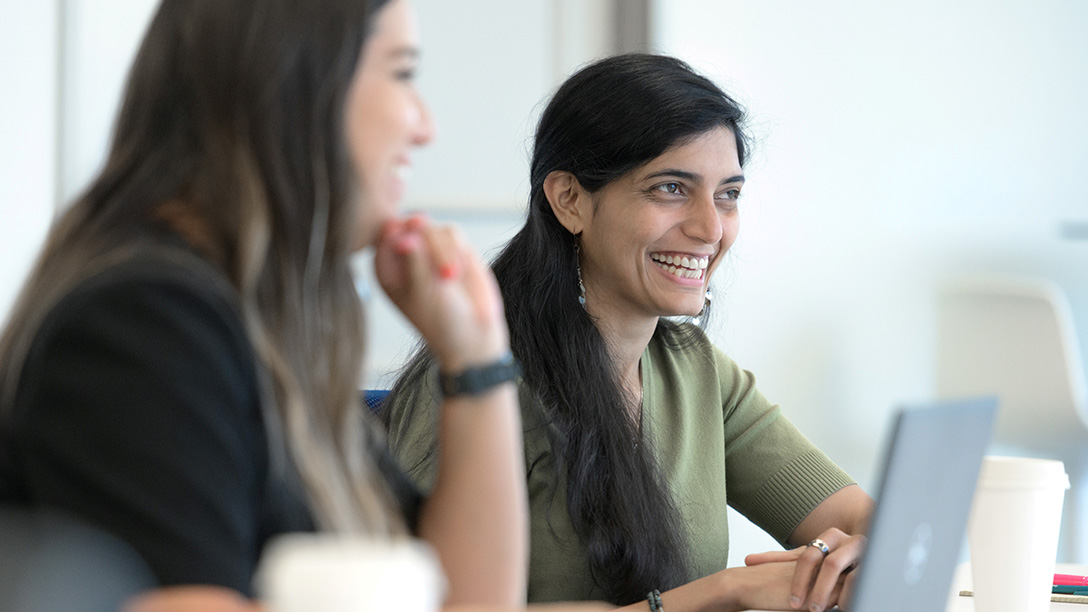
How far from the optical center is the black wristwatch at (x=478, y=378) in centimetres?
97

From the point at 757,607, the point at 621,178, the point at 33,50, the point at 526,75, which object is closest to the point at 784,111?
the point at 526,75

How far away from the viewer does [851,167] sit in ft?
11.2

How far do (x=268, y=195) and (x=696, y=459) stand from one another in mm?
1049

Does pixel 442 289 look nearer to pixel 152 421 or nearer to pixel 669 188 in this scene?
pixel 152 421

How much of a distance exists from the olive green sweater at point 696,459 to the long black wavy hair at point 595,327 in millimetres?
30

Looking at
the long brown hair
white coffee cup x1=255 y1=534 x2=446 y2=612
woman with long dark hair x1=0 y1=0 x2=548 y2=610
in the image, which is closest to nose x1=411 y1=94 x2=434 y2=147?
woman with long dark hair x1=0 y1=0 x2=548 y2=610

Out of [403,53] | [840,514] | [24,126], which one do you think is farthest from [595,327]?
[24,126]

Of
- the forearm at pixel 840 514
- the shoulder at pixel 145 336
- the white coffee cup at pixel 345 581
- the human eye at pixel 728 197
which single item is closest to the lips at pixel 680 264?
the human eye at pixel 728 197

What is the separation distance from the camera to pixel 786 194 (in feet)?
11.1

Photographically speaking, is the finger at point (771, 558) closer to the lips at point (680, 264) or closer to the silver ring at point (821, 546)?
the silver ring at point (821, 546)

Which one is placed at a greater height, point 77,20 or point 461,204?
point 77,20

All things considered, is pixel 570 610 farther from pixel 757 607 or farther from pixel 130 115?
pixel 757 607

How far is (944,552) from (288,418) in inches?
22.6

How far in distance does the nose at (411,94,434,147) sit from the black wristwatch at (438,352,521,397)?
0.20m
